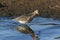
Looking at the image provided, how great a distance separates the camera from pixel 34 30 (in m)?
13.7

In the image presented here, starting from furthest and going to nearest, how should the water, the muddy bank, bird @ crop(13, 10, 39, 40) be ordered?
the muddy bank < the water < bird @ crop(13, 10, 39, 40)

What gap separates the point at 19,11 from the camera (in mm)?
17484

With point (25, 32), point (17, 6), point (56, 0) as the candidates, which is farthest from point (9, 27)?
point (56, 0)

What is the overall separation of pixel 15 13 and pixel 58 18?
104 inches

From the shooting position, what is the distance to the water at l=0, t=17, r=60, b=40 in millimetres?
12637

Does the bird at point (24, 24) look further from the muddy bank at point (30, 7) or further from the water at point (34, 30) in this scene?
the muddy bank at point (30, 7)

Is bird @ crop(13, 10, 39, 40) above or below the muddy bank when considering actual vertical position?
below

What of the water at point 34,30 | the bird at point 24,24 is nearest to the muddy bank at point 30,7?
the water at point 34,30

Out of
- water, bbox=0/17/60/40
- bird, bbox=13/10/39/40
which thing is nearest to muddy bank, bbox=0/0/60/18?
water, bbox=0/17/60/40

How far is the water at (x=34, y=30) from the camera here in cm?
1264

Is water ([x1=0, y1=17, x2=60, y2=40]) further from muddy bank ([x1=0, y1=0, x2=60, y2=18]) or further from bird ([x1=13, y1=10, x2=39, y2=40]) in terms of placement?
muddy bank ([x1=0, y1=0, x2=60, y2=18])

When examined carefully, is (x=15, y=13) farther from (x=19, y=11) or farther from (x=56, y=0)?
(x=56, y=0)

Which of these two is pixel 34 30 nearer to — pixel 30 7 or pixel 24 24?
pixel 24 24

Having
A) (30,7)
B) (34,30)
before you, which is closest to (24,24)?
(34,30)
